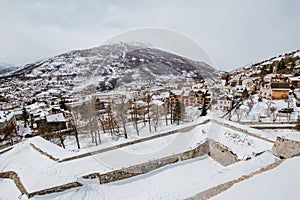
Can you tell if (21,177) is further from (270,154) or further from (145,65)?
(270,154)

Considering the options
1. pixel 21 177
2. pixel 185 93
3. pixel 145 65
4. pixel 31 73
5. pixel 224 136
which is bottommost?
pixel 21 177

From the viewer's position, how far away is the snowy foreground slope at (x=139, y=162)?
14.5ft

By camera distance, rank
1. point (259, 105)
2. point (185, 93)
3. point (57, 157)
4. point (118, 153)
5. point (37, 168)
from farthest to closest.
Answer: point (185, 93) < point (259, 105) < point (118, 153) < point (57, 157) < point (37, 168)

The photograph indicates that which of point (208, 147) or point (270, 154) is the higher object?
point (270, 154)

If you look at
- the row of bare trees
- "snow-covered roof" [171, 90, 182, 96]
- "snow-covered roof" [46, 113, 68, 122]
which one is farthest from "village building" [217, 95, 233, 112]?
"snow-covered roof" [46, 113, 68, 122]

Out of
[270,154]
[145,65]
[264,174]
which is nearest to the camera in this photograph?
[264,174]

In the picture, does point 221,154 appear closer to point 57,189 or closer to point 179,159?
point 179,159

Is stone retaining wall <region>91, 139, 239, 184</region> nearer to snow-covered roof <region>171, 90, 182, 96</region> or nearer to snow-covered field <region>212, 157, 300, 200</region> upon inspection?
snow-covered field <region>212, 157, 300, 200</region>

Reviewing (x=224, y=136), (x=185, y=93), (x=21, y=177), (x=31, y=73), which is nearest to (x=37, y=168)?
(x=21, y=177)

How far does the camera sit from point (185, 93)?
21625 millimetres

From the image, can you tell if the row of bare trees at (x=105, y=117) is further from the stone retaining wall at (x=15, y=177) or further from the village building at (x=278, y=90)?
the village building at (x=278, y=90)

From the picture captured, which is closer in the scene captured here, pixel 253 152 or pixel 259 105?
pixel 253 152

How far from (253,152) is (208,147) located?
6.23 ft

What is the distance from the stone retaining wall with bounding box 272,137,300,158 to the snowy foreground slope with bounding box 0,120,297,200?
0.26 m
